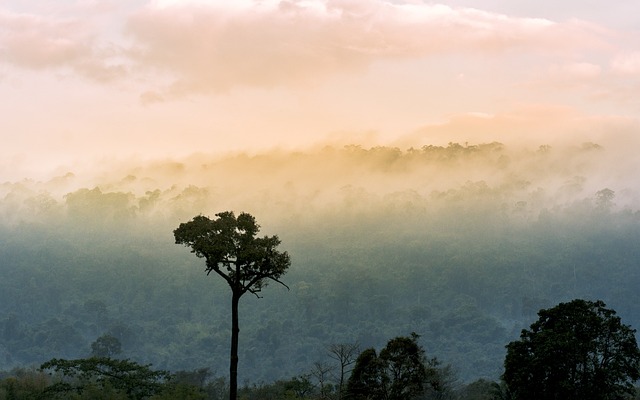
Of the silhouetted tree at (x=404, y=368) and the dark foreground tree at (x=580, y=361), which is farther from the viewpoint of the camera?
the silhouetted tree at (x=404, y=368)

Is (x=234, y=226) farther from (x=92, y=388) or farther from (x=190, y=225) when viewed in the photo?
(x=92, y=388)

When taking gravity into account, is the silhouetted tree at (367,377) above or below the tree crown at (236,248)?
below

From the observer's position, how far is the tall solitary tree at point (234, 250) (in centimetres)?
5572

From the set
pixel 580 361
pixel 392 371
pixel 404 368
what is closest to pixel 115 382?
pixel 392 371

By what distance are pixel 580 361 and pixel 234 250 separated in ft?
94.1

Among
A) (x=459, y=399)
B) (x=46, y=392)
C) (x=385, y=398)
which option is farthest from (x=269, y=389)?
(x=385, y=398)

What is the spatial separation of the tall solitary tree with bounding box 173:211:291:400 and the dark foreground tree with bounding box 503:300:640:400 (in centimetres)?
2187

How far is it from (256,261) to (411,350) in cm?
1533

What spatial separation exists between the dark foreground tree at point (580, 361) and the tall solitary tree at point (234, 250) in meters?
21.9

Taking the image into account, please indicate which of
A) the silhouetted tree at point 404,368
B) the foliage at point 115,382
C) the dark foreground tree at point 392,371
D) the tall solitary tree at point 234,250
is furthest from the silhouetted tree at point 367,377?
the foliage at point 115,382

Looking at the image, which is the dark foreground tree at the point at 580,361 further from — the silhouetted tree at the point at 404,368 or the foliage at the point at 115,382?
the foliage at the point at 115,382

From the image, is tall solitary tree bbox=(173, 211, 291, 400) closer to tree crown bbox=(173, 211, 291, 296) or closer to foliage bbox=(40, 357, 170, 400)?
tree crown bbox=(173, 211, 291, 296)

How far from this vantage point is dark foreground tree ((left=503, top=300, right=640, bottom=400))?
60062 millimetres

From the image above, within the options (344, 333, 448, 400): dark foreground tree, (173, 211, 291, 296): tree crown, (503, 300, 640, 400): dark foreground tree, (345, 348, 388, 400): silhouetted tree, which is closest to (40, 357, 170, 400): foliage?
(345, 348, 388, 400): silhouetted tree
